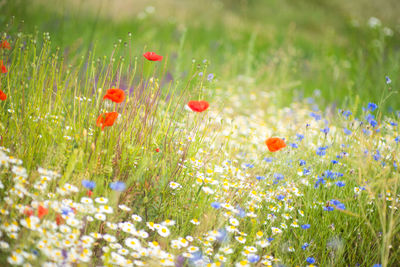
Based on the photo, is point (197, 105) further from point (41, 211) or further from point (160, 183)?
point (41, 211)

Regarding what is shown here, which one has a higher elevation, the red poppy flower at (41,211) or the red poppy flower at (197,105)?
the red poppy flower at (197,105)

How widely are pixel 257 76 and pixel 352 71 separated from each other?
1.84m

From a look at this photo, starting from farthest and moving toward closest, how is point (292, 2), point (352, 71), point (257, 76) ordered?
point (292, 2) < point (352, 71) < point (257, 76)

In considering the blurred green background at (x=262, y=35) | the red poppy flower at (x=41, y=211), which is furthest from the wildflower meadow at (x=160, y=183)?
the blurred green background at (x=262, y=35)

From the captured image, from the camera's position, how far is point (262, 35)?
772 centimetres

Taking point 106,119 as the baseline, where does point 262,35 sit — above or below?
above

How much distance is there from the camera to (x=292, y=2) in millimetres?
8906

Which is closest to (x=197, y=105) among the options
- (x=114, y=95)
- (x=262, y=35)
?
(x=114, y=95)

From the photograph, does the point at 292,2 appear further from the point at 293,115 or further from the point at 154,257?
the point at 154,257

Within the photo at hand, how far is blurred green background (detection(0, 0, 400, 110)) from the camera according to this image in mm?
5168

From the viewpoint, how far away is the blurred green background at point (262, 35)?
17.0 ft

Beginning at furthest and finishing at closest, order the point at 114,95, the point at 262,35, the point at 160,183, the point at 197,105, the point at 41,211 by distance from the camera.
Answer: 1. the point at 262,35
2. the point at 160,183
3. the point at 197,105
4. the point at 114,95
5. the point at 41,211

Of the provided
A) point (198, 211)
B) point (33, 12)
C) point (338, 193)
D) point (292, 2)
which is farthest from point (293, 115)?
point (292, 2)

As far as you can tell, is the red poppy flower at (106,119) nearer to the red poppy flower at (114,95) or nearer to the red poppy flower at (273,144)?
the red poppy flower at (114,95)
